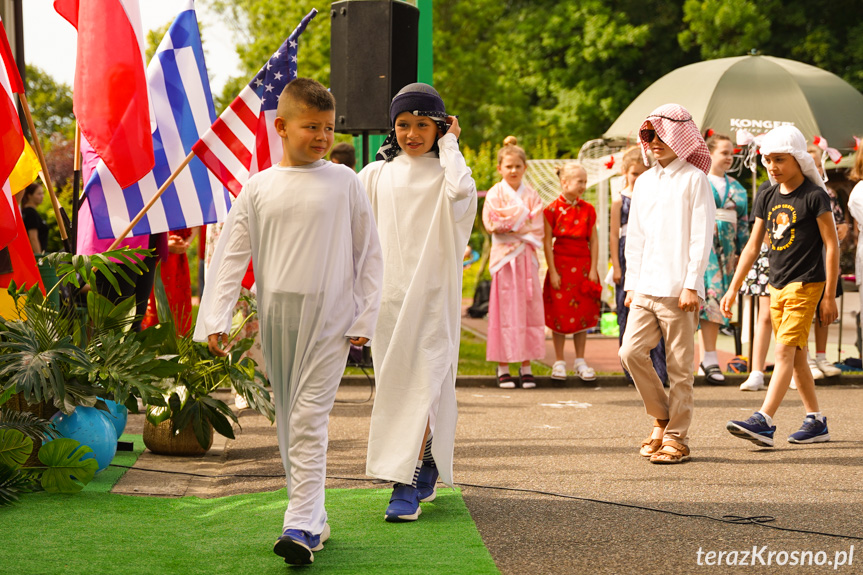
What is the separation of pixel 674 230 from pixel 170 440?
3245 mm

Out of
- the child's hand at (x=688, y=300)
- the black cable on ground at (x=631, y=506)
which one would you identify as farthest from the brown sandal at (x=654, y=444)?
the black cable on ground at (x=631, y=506)

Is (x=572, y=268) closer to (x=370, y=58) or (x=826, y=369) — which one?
(x=826, y=369)

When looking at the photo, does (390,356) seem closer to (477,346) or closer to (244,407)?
(244,407)

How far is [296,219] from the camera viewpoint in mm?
4148

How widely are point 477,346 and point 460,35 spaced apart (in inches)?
843

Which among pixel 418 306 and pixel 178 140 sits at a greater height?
pixel 178 140

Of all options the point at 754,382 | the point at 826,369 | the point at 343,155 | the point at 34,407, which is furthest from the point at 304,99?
the point at 826,369

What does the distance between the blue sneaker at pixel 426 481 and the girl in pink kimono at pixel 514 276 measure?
15.8 feet

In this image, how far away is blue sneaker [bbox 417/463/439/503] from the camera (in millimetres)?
5090

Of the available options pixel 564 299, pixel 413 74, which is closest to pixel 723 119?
pixel 564 299

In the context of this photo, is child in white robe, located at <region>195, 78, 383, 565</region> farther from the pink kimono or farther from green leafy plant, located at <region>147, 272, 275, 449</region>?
the pink kimono

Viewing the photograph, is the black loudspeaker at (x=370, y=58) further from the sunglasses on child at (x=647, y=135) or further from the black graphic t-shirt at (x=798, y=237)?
the black graphic t-shirt at (x=798, y=237)

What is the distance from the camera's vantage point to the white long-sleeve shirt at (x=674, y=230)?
6059 mm

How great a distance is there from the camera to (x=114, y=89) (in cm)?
648
